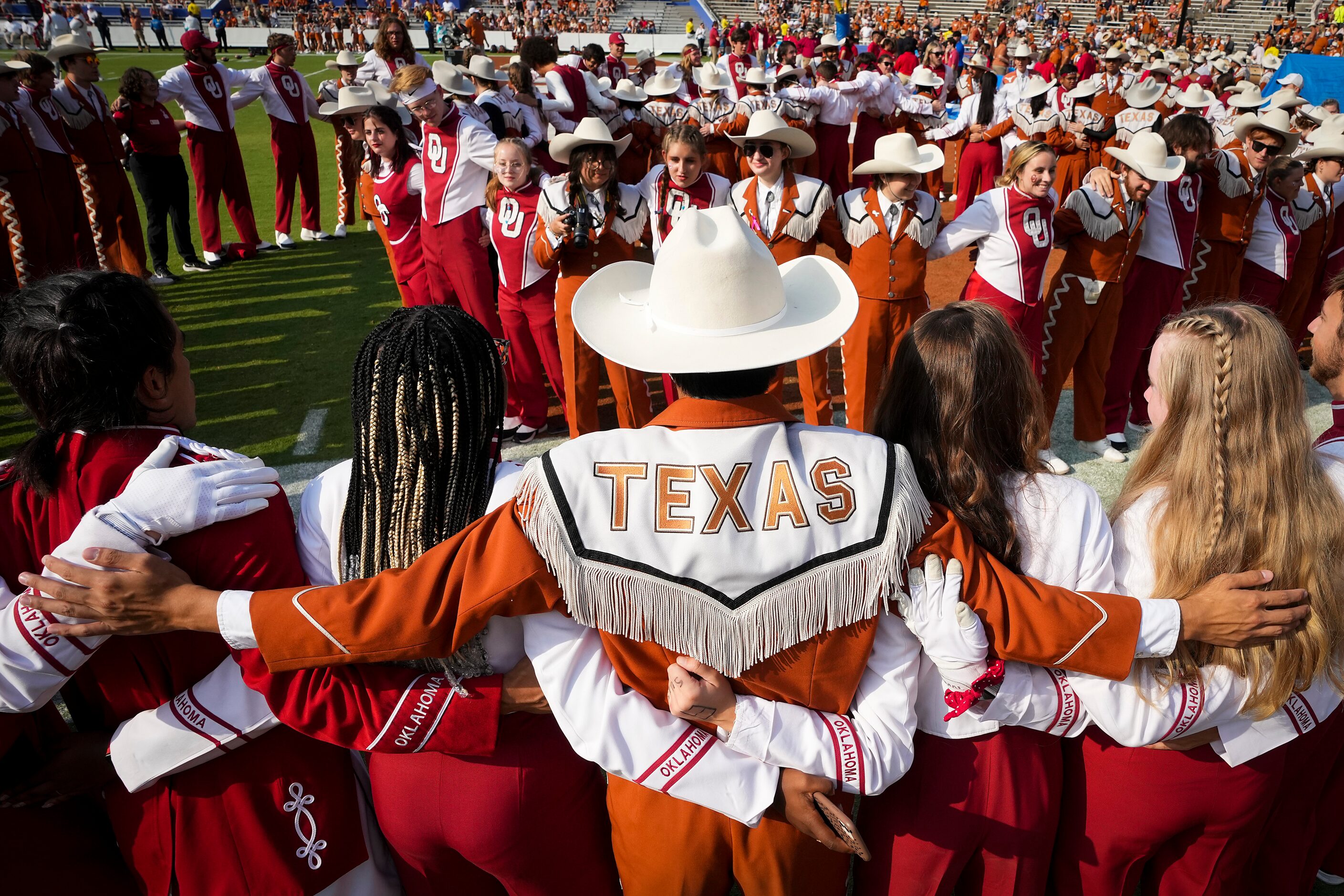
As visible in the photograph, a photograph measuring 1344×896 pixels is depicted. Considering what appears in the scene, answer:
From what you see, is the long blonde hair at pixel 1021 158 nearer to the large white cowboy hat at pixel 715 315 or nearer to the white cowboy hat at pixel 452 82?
the large white cowboy hat at pixel 715 315

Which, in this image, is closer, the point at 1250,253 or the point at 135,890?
the point at 135,890

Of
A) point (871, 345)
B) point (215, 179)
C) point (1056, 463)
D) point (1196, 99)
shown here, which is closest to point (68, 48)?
point (215, 179)

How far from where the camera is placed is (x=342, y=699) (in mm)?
1609

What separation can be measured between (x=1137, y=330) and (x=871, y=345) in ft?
5.50

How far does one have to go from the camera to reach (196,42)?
8500mm

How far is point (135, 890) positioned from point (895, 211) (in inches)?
174

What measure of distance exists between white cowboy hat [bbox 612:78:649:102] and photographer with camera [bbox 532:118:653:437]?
5.07 meters

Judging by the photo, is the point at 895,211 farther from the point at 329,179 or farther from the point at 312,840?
the point at 329,179

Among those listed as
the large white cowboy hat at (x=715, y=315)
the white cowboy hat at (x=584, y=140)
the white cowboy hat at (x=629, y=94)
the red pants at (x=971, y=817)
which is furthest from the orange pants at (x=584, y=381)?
the white cowboy hat at (x=629, y=94)

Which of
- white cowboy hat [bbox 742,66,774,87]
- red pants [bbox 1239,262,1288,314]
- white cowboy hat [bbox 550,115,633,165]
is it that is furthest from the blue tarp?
white cowboy hat [bbox 550,115,633,165]

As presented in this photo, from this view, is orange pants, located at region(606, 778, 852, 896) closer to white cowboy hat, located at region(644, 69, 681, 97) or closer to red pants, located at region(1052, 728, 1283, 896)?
red pants, located at region(1052, 728, 1283, 896)

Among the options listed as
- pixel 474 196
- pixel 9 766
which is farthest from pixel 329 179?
pixel 9 766

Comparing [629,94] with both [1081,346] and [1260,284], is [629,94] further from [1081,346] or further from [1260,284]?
[1260,284]

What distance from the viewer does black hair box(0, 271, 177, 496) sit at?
1.58 metres
